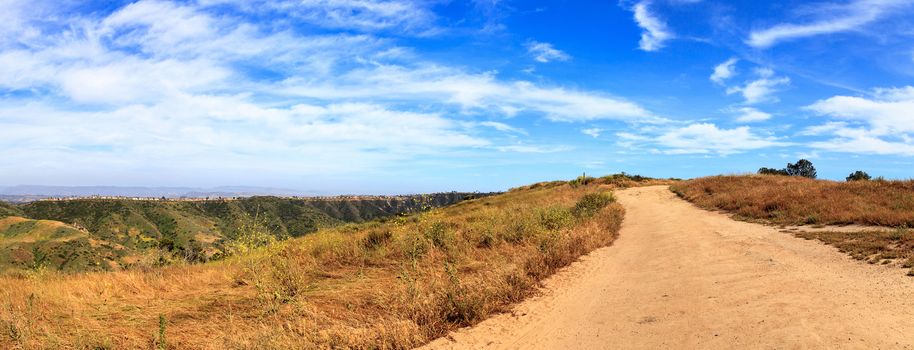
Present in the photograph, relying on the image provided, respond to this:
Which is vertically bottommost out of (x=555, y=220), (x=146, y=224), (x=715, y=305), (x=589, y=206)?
(x=146, y=224)

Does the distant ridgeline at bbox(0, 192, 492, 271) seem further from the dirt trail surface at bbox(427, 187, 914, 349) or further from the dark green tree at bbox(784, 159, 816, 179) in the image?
the dark green tree at bbox(784, 159, 816, 179)

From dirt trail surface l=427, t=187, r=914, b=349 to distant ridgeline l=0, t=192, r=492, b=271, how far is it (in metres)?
5.98

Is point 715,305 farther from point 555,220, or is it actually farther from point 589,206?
point 589,206

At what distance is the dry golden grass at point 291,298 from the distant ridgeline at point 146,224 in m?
1.40

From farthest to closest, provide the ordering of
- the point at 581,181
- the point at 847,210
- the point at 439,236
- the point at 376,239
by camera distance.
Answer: the point at 581,181 < the point at 847,210 < the point at 376,239 < the point at 439,236

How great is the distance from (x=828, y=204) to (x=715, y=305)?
14546 millimetres

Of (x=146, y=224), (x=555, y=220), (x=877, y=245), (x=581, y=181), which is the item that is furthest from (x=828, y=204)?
(x=146, y=224)

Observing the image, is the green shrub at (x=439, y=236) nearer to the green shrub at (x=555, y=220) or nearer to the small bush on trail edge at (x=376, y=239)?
the small bush on trail edge at (x=376, y=239)

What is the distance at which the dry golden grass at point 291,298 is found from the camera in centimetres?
587

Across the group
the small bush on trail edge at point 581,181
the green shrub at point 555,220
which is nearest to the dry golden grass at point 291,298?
the green shrub at point 555,220

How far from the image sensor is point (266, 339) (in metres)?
5.45

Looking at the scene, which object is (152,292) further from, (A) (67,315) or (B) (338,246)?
(B) (338,246)

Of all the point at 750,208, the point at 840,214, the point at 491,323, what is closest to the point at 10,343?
the point at 491,323

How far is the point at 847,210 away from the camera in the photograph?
Answer: 15.5 metres
